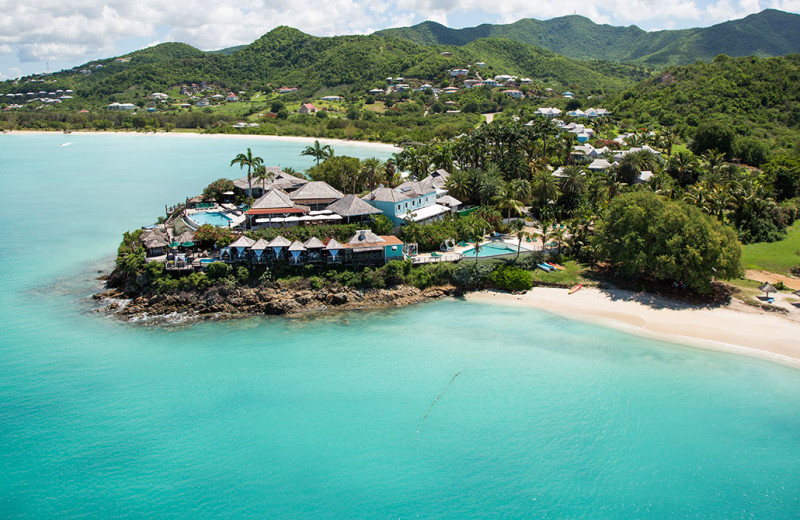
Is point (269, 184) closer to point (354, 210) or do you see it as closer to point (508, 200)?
point (354, 210)

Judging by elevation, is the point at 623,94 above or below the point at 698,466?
above

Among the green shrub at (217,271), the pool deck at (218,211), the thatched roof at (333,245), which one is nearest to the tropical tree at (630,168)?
the thatched roof at (333,245)

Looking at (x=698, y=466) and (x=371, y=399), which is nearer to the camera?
(x=698, y=466)

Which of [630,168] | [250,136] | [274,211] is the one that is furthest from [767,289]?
[250,136]

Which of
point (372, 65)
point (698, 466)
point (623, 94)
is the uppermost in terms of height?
point (372, 65)

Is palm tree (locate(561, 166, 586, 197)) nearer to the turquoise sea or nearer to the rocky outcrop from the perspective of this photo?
the turquoise sea

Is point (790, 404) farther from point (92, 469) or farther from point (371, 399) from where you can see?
point (92, 469)

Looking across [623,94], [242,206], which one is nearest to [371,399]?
[242,206]
